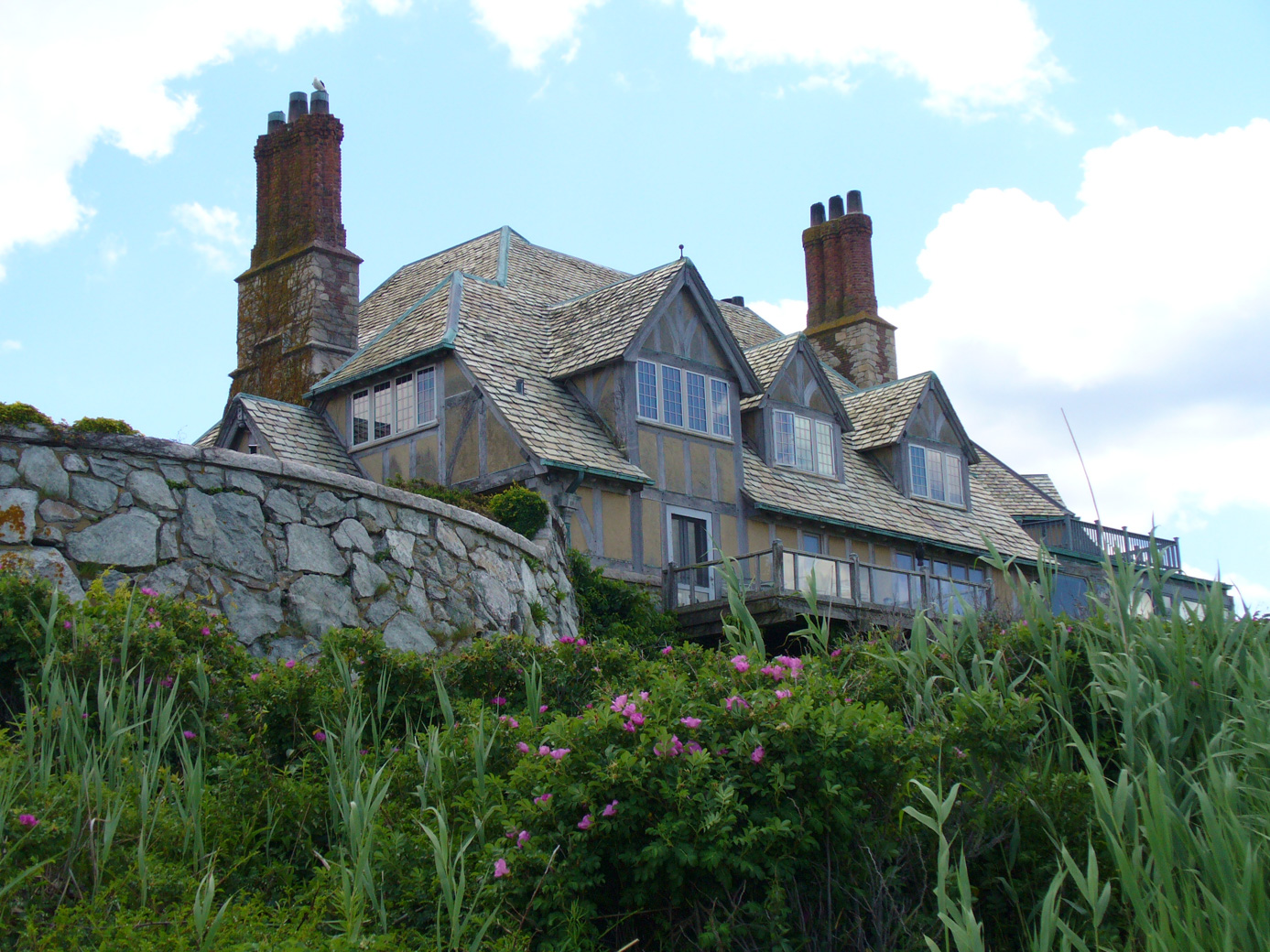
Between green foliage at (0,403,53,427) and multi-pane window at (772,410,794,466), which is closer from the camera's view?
green foliage at (0,403,53,427)

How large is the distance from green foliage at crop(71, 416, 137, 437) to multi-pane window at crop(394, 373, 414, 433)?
965cm

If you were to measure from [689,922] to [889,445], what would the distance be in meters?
21.3

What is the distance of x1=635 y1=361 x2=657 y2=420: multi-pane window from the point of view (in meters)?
20.1

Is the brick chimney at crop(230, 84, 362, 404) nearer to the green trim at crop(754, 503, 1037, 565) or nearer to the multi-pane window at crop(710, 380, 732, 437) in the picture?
the multi-pane window at crop(710, 380, 732, 437)

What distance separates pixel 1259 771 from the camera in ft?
18.5

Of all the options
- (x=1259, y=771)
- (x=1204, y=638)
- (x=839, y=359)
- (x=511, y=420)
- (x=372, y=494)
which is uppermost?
(x=839, y=359)

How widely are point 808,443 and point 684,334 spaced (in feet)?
13.4

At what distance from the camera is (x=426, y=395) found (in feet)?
65.3

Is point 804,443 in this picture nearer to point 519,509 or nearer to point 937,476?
point 937,476

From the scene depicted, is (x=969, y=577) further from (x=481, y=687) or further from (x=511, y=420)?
(x=481, y=687)

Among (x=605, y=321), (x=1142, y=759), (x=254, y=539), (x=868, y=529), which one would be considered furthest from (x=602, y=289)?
(x=1142, y=759)

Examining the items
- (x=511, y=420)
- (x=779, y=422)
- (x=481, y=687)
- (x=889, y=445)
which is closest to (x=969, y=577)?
(x=889, y=445)

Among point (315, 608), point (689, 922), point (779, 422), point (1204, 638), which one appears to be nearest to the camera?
point (689, 922)

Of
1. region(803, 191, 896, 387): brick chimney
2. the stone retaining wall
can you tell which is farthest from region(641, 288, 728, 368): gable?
region(803, 191, 896, 387): brick chimney
